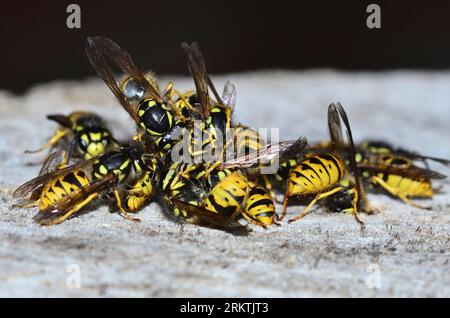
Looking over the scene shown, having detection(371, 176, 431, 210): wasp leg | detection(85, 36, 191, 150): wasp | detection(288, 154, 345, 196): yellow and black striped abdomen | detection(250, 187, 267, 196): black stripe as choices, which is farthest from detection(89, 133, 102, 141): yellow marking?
detection(371, 176, 431, 210): wasp leg

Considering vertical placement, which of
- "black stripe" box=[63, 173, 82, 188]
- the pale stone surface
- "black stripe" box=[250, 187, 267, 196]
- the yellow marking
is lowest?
the pale stone surface

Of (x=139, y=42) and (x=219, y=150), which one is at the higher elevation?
(x=139, y=42)

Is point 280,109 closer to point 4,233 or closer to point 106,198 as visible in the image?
point 106,198

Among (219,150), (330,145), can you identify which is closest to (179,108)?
(219,150)

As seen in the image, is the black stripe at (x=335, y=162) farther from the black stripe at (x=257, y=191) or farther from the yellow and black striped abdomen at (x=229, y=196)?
the yellow and black striped abdomen at (x=229, y=196)

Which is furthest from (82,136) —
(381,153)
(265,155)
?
(381,153)

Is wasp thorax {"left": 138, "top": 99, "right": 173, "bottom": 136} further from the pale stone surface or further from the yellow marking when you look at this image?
the yellow marking

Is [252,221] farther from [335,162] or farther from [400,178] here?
[400,178]
